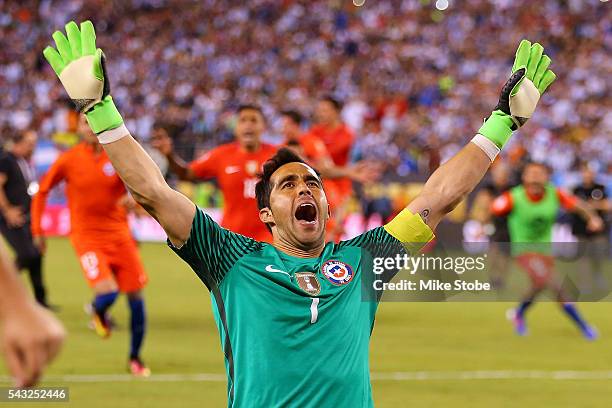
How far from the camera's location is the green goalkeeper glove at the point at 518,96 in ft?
16.4

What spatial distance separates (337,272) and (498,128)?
3.31 feet

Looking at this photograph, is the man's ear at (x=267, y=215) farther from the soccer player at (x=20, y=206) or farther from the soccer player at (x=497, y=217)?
the soccer player at (x=20, y=206)

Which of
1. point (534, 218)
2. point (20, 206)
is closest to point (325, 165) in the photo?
point (534, 218)

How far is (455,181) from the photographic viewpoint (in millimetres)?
4930

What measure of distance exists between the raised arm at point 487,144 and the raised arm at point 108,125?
105 centimetres

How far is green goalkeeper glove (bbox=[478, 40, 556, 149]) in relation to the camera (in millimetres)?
4988

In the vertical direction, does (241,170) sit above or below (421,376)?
above

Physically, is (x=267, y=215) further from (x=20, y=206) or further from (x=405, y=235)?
(x=20, y=206)

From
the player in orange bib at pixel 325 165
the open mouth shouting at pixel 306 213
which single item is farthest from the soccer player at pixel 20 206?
the open mouth shouting at pixel 306 213

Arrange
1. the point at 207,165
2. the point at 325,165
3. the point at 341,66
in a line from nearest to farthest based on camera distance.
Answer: the point at 207,165 < the point at 325,165 < the point at 341,66

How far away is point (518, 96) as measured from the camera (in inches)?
196

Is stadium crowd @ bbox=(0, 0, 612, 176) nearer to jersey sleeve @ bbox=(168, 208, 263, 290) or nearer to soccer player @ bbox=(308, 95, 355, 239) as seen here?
soccer player @ bbox=(308, 95, 355, 239)

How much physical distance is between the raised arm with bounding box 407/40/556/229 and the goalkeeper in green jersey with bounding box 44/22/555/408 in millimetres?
13

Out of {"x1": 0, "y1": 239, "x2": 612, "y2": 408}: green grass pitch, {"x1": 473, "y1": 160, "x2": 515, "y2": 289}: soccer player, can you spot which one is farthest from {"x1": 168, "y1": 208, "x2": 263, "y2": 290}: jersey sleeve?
{"x1": 473, "y1": 160, "x2": 515, "y2": 289}: soccer player
